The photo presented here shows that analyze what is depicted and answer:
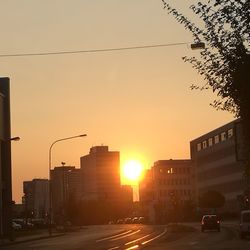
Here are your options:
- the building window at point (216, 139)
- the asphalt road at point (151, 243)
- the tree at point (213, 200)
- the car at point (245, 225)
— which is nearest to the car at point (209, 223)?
the asphalt road at point (151, 243)

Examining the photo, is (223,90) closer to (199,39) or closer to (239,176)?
(199,39)

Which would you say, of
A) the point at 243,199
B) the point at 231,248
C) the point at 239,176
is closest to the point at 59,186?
the point at 239,176

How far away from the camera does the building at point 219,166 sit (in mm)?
141875

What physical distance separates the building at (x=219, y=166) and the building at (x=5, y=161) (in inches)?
2530

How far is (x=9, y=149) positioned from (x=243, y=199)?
93.8ft

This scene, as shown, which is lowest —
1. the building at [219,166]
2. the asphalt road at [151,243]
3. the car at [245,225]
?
the asphalt road at [151,243]

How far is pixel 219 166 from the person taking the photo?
15400 centimetres

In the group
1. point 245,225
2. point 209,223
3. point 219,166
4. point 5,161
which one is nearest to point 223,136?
point 219,166

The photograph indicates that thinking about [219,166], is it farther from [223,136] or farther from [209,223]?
[209,223]

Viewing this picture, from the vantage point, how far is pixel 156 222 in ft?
451

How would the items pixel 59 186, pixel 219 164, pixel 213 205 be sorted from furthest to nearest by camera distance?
pixel 59 186 < pixel 219 164 < pixel 213 205

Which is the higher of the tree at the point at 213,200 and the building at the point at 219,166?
the building at the point at 219,166

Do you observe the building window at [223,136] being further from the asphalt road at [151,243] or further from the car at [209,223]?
the asphalt road at [151,243]

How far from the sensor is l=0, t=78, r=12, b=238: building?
7462 centimetres
